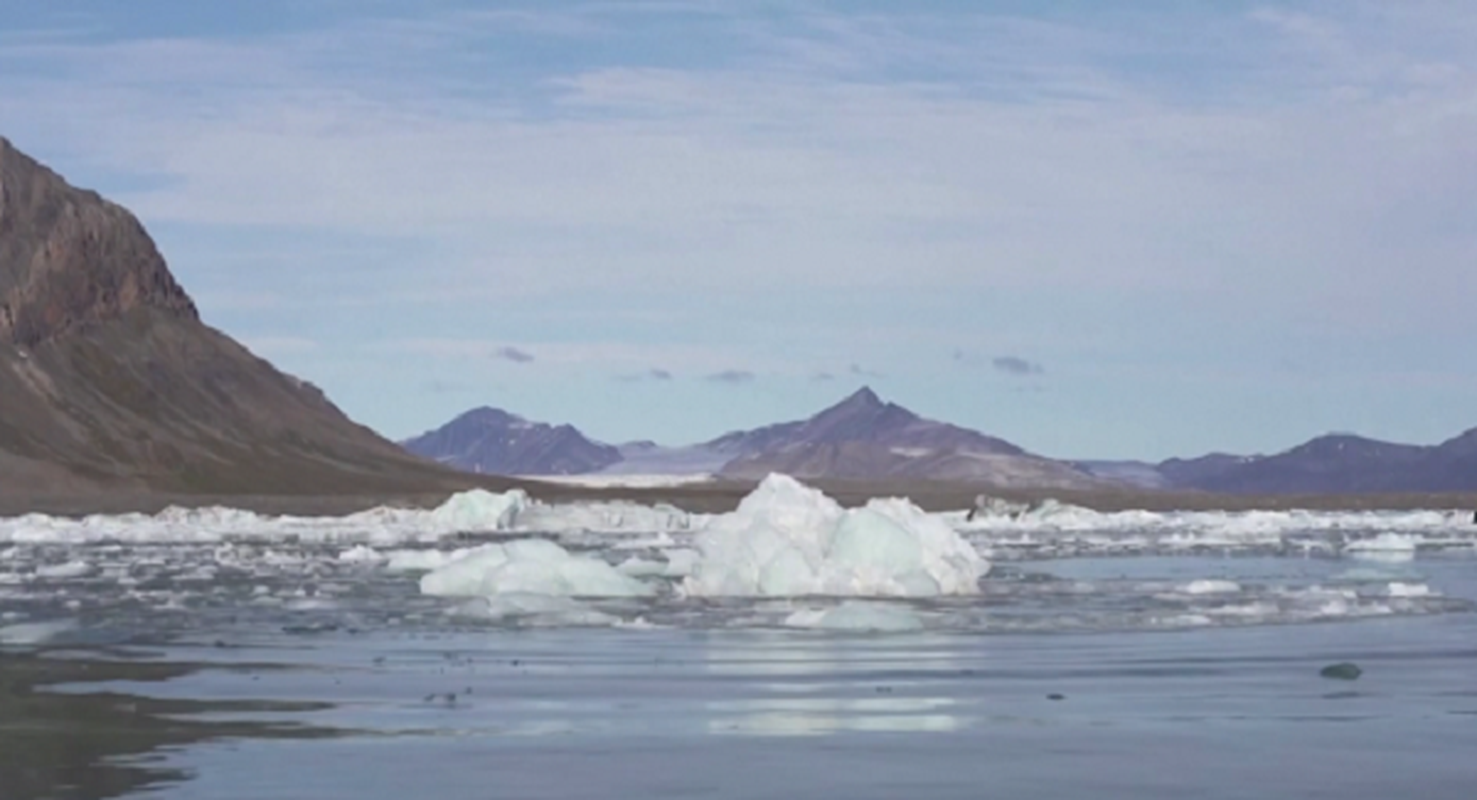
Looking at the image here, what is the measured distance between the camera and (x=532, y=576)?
3231 centimetres

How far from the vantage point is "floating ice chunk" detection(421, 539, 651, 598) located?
32.0m

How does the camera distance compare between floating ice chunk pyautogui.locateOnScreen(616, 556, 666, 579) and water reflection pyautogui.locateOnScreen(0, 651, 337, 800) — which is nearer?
water reflection pyautogui.locateOnScreen(0, 651, 337, 800)

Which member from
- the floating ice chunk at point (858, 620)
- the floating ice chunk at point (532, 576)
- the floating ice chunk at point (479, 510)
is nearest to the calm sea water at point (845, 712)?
the floating ice chunk at point (858, 620)

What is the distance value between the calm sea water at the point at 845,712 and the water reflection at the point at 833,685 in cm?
4

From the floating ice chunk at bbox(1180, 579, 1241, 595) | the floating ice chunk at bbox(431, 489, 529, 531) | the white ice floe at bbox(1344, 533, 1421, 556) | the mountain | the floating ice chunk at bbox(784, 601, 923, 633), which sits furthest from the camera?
the mountain

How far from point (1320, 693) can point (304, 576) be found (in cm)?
2535

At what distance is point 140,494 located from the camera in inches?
6437

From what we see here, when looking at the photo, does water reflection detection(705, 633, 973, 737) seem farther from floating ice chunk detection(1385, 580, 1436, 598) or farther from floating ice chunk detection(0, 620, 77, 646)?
floating ice chunk detection(1385, 580, 1436, 598)

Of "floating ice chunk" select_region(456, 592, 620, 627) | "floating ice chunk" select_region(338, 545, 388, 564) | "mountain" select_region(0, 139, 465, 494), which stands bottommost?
"floating ice chunk" select_region(456, 592, 620, 627)

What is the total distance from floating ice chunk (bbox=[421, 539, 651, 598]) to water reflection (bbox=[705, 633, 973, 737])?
8.08 m

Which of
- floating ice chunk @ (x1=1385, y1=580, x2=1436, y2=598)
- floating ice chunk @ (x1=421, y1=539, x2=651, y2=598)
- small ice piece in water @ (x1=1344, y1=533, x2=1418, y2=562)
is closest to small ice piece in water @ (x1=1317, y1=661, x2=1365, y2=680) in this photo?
floating ice chunk @ (x1=1385, y1=580, x2=1436, y2=598)

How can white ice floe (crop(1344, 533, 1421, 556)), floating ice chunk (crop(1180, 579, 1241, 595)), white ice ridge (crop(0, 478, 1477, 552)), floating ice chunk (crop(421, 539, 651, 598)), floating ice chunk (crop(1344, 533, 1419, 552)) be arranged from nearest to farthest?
1. floating ice chunk (crop(421, 539, 651, 598))
2. floating ice chunk (crop(1180, 579, 1241, 595))
3. white ice floe (crop(1344, 533, 1421, 556))
4. floating ice chunk (crop(1344, 533, 1419, 552))
5. white ice ridge (crop(0, 478, 1477, 552))

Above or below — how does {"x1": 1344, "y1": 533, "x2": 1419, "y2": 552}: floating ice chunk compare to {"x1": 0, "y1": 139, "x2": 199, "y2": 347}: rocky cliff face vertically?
below

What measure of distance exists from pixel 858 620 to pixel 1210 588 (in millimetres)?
9304
